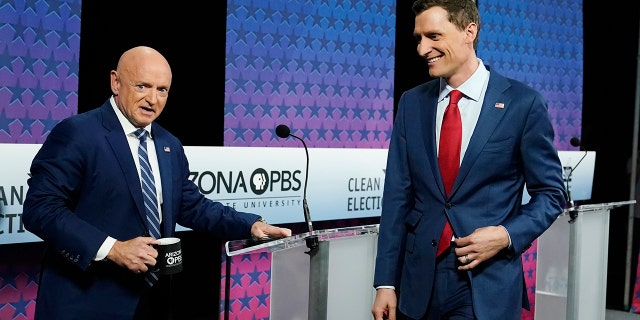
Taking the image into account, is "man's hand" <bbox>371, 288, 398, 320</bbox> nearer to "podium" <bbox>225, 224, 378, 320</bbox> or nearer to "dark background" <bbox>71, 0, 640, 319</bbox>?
"podium" <bbox>225, 224, 378, 320</bbox>

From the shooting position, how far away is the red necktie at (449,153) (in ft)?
6.59

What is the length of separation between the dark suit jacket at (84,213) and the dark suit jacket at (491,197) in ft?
2.80

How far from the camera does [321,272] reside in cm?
253

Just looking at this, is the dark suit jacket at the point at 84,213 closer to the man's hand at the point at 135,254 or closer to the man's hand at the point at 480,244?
the man's hand at the point at 135,254

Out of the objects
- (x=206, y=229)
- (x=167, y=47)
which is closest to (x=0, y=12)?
A: (x=167, y=47)

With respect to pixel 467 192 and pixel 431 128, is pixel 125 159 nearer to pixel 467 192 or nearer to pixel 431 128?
pixel 431 128

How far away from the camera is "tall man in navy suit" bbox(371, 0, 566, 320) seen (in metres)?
1.98

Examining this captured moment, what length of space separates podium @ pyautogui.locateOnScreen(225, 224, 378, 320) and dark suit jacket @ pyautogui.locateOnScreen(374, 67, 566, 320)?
18.1 inches

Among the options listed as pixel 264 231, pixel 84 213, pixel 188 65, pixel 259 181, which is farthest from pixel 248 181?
pixel 84 213

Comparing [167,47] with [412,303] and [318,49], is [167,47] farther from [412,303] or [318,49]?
[412,303]

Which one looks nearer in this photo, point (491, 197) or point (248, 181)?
point (491, 197)

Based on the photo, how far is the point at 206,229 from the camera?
2699 millimetres

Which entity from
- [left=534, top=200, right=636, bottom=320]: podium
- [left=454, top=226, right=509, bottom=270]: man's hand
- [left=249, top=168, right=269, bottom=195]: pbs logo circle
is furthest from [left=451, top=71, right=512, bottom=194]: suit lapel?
[left=534, top=200, right=636, bottom=320]: podium

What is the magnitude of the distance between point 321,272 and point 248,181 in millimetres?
1435
